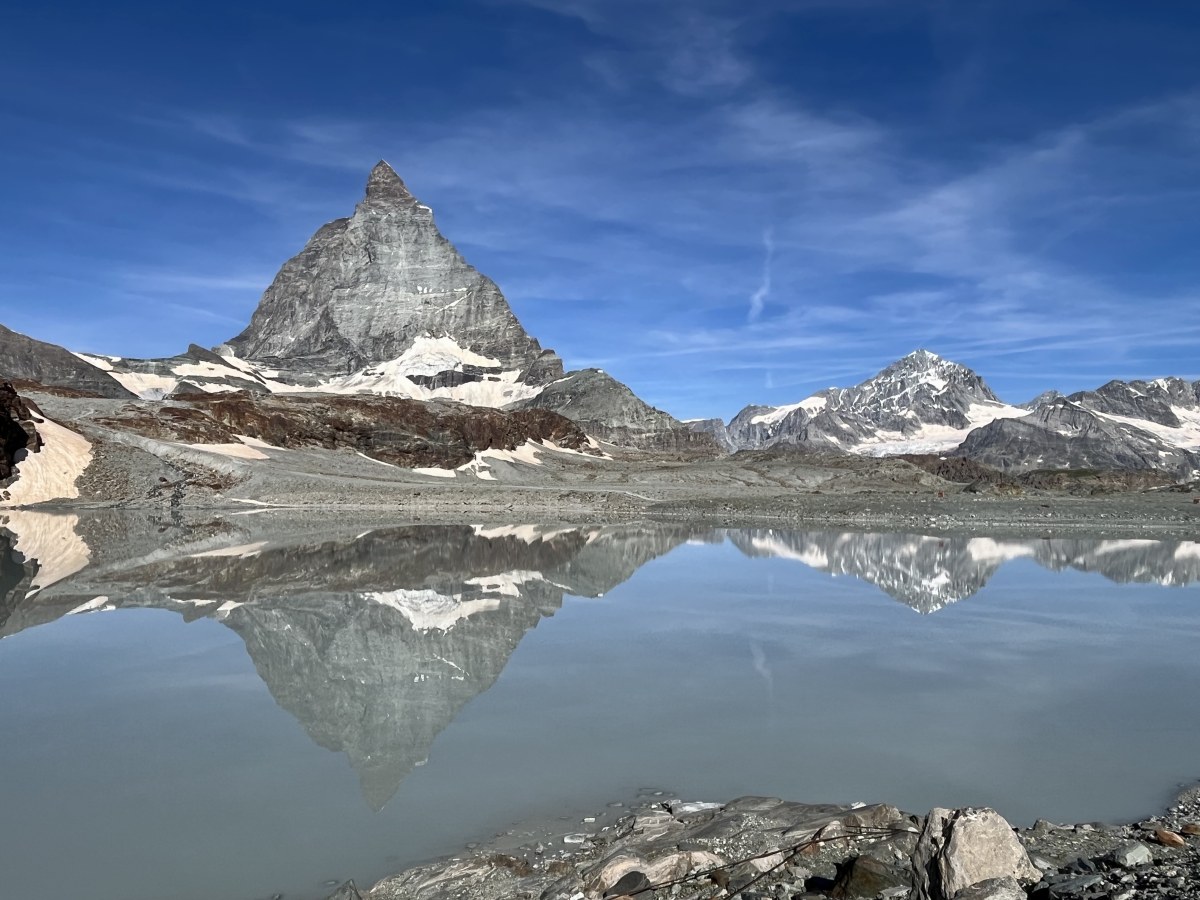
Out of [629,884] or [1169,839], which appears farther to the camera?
[1169,839]

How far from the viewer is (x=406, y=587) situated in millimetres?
24297

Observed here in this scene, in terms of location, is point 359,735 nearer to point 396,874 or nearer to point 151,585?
point 396,874

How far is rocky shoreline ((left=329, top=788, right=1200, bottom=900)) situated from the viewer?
6.00m

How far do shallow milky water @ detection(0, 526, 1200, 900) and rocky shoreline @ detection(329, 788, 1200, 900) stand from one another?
568 mm

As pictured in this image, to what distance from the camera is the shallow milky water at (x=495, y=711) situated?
8195 mm

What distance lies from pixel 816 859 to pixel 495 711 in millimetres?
5985

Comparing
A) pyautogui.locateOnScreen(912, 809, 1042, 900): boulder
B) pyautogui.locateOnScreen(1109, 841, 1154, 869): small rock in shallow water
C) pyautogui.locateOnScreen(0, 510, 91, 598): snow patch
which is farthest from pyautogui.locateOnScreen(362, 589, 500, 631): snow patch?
pyautogui.locateOnScreen(1109, 841, 1154, 869): small rock in shallow water

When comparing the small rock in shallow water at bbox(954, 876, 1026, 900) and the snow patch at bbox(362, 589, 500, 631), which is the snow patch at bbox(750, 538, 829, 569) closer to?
the snow patch at bbox(362, 589, 500, 631)

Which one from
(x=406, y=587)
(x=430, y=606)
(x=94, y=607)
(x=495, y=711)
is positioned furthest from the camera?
(x=406, y=587)

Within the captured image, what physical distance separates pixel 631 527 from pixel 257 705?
40.0 meters

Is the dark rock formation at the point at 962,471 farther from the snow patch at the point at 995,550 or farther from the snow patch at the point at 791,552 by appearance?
the snow patch at the point at 791,552

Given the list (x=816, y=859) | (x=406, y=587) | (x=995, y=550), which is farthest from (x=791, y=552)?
(x=816, y=859)

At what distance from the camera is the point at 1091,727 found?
11.6m

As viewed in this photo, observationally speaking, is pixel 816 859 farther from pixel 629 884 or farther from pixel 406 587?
pixel 406 587
